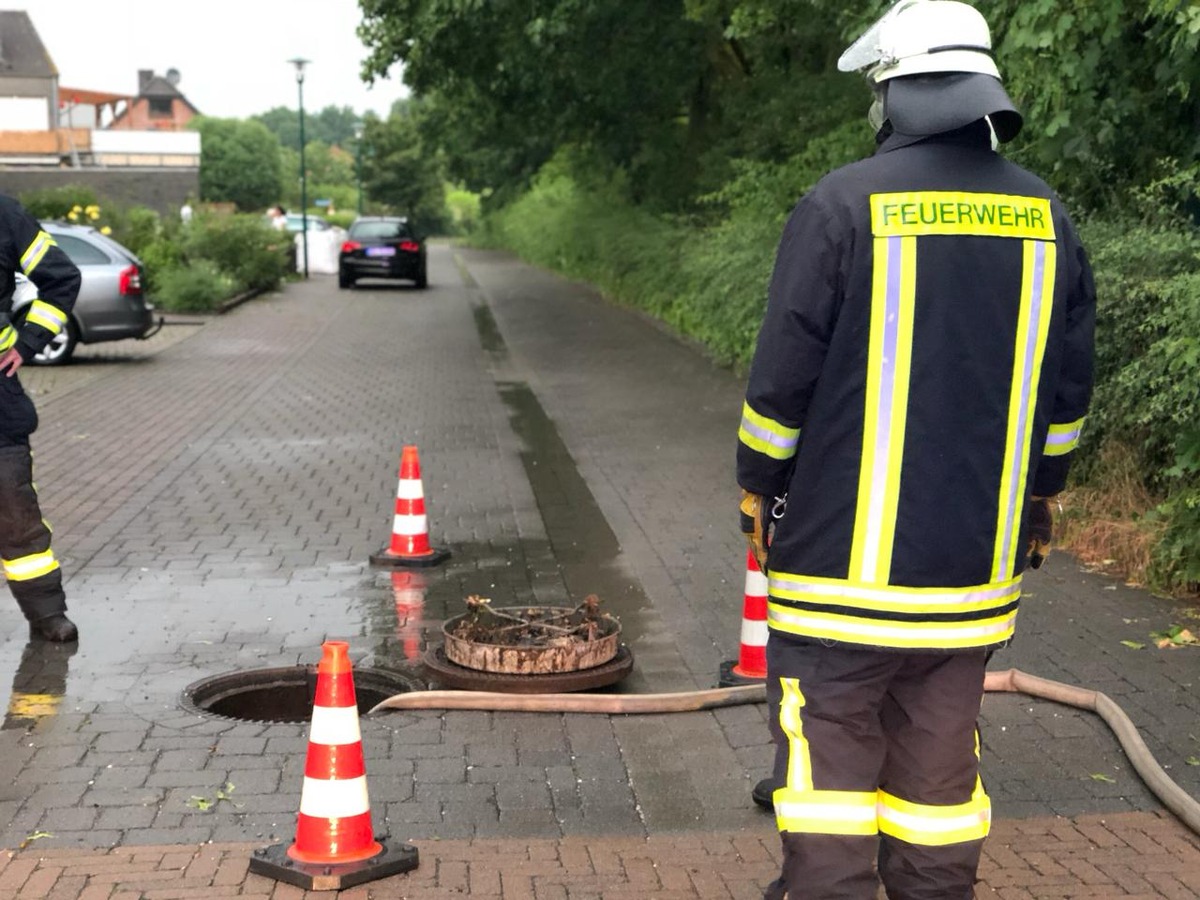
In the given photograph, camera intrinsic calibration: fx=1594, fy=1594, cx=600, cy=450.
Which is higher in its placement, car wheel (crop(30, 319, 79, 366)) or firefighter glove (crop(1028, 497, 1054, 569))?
firefighter glove (crop(1028, 497, 1054, 569))

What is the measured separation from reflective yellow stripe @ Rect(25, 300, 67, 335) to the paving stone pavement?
134cm

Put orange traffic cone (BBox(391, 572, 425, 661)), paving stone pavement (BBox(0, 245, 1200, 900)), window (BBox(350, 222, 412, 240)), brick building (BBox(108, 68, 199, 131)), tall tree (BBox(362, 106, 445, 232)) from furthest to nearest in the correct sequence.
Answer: brick building (BBox(108, 68, 199, 131))
tall tree (BBox(362, 106, 445, 232))
window (BBox(350, 222, 412, 240))
orange traffic cone (BBox(391, 572, 425, 661))
paving stone pavement (BBox(0, 245, 1200, 900))

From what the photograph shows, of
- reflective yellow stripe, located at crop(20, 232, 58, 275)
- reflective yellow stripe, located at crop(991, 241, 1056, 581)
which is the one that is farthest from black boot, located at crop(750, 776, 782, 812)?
reflective yellow stripe, located at crop(20, 232, 58, 275)

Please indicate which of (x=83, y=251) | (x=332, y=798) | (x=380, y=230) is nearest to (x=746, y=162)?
(x=83, y=251)

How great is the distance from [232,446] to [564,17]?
35.7 feet

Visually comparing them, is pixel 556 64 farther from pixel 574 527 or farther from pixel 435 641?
pixel 435 641

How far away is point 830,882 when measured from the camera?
10.9ft

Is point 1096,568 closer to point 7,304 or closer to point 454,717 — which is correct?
point 454,717

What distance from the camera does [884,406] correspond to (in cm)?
326

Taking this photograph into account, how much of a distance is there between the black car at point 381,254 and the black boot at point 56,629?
29.9 metres

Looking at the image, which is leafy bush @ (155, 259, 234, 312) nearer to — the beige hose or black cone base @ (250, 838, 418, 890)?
the beige hose

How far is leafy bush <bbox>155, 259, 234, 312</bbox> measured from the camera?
27531 millimetres

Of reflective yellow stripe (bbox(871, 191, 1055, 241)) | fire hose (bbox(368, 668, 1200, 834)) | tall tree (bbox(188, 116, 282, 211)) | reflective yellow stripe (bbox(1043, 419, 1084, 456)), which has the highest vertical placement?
reflective yellow stripe (bbox(871, 191, 1055, 241))

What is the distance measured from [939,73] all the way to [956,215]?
0.98ft
